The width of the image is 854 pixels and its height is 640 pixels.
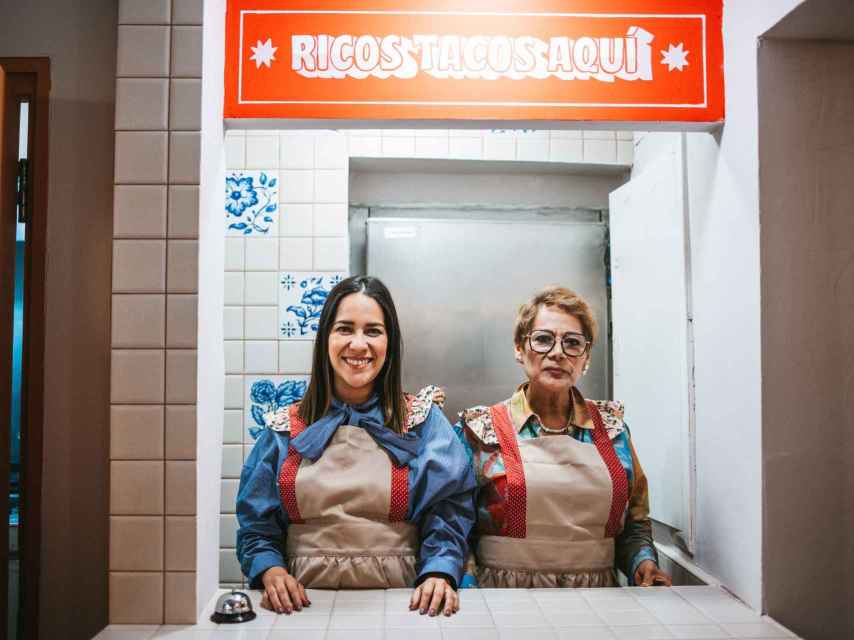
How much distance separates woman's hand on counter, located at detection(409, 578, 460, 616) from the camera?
1.46 metres

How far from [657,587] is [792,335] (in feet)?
2.33

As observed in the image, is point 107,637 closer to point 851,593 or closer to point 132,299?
point 132,299

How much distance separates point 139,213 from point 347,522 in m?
0.90

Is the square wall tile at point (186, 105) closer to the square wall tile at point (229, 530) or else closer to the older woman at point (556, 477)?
the older woman at point (556, 477)

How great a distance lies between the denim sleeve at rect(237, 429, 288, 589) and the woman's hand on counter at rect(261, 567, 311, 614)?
0.21 ft

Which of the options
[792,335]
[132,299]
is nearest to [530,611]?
[792,335]

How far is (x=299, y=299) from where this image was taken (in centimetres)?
274

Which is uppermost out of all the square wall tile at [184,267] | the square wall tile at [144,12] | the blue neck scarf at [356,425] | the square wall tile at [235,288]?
the square wall tile at [144,12]

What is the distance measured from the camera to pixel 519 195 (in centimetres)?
300

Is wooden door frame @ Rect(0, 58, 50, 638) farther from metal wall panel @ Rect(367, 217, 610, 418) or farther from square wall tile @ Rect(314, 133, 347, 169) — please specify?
metal wall panel @ Rect(367, 217, 610, 418)

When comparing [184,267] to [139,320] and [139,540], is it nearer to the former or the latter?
[139,320]

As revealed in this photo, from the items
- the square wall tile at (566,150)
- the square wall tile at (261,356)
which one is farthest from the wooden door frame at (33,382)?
the square wall tile at (566,150)

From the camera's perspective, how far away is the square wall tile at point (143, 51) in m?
1.41

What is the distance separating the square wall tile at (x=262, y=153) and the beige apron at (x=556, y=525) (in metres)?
1.67
